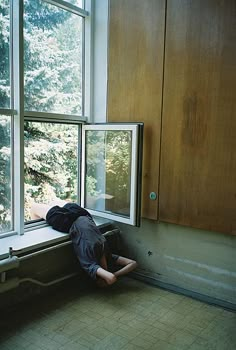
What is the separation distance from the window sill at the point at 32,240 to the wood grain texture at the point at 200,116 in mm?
1055

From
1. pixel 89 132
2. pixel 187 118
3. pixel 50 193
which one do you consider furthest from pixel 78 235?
pixel 187 118

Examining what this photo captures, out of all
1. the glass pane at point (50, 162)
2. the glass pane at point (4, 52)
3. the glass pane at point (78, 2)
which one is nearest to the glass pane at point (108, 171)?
the glass pane at point (50, 162)

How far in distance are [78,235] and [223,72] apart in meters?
1.92

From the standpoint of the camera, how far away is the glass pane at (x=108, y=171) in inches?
139

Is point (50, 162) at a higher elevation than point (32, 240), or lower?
higher

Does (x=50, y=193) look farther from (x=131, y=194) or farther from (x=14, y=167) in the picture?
(x=131, y=194)

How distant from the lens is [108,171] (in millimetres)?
3727

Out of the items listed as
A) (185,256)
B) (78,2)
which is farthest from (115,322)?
(78,2)

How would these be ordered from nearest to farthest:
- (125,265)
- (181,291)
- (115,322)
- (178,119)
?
(115,322) < (178,119) < (181,291) < (125,265)

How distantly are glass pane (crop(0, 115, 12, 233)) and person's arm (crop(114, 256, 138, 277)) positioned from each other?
43.6 inches

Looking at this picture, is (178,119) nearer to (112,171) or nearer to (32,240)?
(112,171)

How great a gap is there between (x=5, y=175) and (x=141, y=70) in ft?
5.35

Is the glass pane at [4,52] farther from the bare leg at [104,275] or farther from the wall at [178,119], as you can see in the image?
the bare leg at [104,275]

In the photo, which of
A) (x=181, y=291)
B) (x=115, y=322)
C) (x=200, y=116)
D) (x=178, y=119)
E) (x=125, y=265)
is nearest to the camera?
(x=115, y=322)
